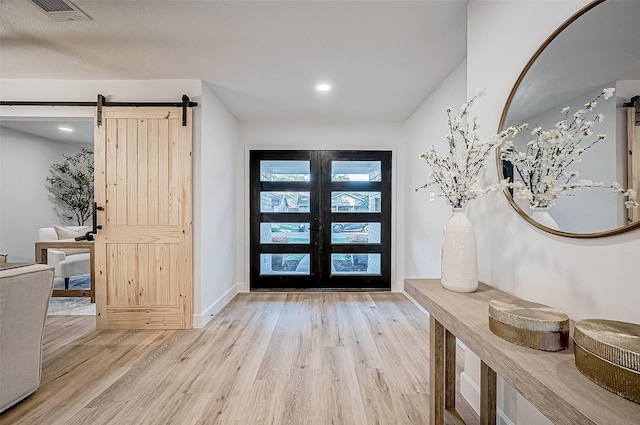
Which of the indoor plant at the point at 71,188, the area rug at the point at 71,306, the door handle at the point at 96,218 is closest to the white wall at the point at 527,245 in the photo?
the door handle at the point at 96,218

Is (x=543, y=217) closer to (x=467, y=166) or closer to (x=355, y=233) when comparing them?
(x=467, y=166)

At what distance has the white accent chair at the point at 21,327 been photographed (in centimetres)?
167

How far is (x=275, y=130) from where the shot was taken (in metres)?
4.39

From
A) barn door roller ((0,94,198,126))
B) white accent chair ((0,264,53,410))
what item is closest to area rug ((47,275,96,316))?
white accent chair ((0,264,53,410))

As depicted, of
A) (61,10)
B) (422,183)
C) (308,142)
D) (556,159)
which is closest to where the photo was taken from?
(556,159)

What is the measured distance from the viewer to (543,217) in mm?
1249

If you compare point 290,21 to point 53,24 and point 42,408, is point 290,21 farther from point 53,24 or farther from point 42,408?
point 42,408

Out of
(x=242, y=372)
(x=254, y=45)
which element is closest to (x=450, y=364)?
(x=242, y=372)

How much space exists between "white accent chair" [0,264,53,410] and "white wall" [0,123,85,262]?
447 centimetres

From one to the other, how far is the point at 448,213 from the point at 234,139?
3.03 metres

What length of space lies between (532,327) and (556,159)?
26.9 inches

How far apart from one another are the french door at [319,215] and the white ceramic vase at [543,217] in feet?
10.2

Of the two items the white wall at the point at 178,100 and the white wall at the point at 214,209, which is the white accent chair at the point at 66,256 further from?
the white wall at the point at 214,209

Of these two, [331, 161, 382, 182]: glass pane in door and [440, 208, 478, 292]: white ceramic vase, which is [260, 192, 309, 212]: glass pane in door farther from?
[440, 208, 478, 292]: white ceramic vase
